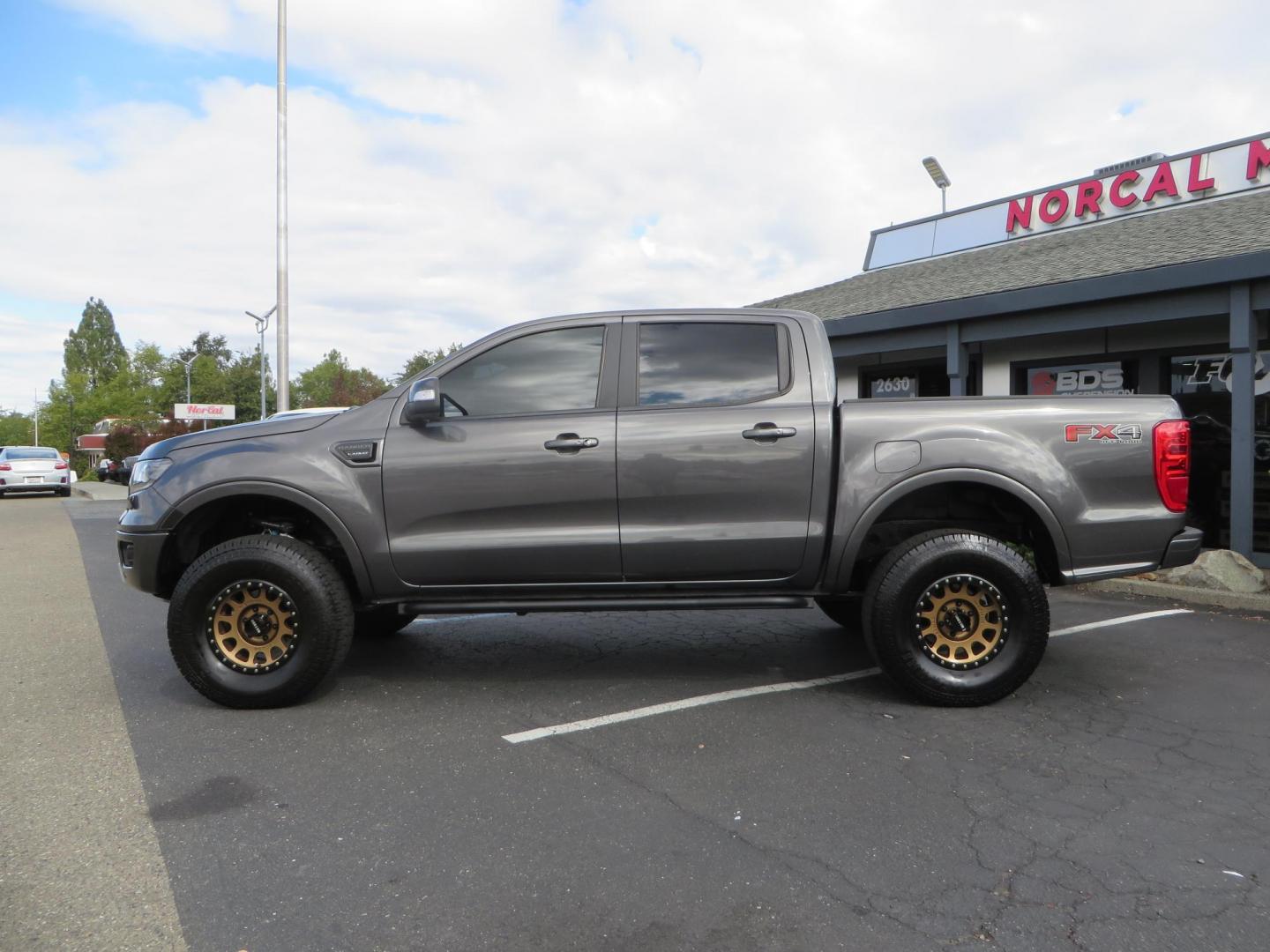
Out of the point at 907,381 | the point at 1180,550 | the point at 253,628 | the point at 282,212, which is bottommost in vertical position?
the point at 253,628

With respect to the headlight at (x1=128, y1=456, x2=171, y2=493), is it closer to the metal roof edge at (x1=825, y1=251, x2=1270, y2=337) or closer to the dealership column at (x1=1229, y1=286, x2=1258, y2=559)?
the dealership column at (x1=1229, y1=286, x2=1258, y2=559)

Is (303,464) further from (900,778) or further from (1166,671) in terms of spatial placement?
(1166,671)

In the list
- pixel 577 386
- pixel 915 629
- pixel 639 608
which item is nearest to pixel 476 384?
pixel 577 386

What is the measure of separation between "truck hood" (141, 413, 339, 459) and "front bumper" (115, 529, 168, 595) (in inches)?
16.8

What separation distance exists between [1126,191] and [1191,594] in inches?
326

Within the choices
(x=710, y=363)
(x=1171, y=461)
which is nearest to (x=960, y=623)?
(x=1171, y=461)

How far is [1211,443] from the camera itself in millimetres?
10117

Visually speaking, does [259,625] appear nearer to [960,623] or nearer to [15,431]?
[960,623]

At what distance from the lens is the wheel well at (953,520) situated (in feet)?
15.1

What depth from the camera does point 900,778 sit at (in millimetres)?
3471

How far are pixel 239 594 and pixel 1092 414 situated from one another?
4303mm

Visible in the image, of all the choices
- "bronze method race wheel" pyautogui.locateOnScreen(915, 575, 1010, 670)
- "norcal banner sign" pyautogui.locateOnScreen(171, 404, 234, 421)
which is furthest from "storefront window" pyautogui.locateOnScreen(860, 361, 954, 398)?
"norcal banner sign" pyautogui.locateOnScreen(171, 404, 234, 421)

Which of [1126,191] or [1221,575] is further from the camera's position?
[1126,191]

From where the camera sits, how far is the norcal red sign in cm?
1219
